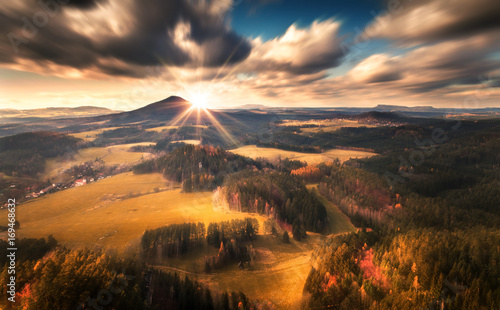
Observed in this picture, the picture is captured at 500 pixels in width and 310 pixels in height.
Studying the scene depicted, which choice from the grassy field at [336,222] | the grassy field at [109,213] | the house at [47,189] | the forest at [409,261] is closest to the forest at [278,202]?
the grassy field at [336,222]

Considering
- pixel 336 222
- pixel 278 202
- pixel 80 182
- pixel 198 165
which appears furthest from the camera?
pixel 198 165

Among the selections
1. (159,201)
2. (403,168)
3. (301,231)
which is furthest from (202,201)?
(403,168)

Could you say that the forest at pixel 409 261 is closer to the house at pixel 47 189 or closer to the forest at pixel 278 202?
the forest at pixel 278 202

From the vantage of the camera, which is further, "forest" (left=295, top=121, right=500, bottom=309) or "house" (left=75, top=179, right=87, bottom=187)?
"house" (left=75, top=179, right=87, bottom=187)

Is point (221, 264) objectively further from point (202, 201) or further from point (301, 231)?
point (202, 201)

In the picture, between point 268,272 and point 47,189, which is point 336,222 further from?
point 47,189

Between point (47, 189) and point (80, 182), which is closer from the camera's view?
point (47, 189)

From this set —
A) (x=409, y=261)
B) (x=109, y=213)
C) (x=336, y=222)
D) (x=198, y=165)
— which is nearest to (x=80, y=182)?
(x=109, y=213)

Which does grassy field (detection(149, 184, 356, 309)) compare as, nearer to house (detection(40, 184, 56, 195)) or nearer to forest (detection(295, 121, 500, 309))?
forest (detection(295, 121, 500, 309))

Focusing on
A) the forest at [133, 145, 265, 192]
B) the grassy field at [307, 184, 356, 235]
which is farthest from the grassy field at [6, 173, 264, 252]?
the grassy field at [307, 184, 356, 235]
